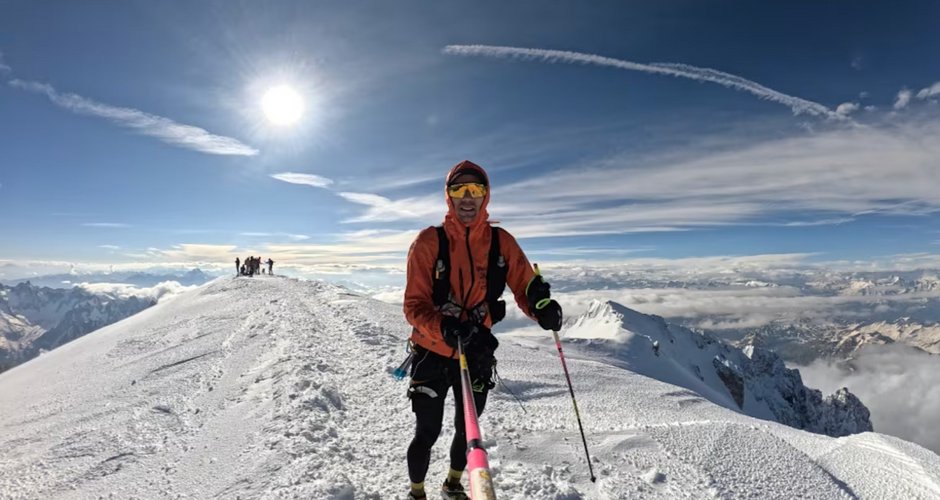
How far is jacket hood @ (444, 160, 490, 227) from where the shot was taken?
4.46 meters

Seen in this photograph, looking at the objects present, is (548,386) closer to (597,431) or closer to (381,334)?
(597,431)

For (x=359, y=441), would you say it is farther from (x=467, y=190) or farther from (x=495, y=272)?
(x=467, y=190)

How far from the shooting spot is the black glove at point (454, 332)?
3.95 m

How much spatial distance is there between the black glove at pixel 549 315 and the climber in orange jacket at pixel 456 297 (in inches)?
0.4

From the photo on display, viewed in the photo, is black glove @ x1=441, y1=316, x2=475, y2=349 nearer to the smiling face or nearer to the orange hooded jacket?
the orange hooded jacket

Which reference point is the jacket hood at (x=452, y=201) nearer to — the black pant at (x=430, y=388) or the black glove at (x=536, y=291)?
the black glove at (x=536, y=291)

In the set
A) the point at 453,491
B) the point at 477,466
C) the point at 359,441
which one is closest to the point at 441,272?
the point at 477,466

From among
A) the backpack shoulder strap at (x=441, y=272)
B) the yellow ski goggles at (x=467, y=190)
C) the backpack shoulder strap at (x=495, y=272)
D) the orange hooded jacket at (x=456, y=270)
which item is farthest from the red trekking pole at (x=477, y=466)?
the yellow ski goggles at (x=467, y=190)

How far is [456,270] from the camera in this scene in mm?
4406

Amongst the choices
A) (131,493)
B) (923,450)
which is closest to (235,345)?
(131,493)

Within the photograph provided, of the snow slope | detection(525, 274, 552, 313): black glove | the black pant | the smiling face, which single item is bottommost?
the snow slope

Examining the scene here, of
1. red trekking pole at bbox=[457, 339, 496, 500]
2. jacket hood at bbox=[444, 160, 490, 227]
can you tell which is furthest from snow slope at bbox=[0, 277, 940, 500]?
jacket hood at bbox=[444, 160, 490, 227]

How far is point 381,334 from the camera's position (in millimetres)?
14211

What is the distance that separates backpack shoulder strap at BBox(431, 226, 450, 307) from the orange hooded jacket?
4 cm
